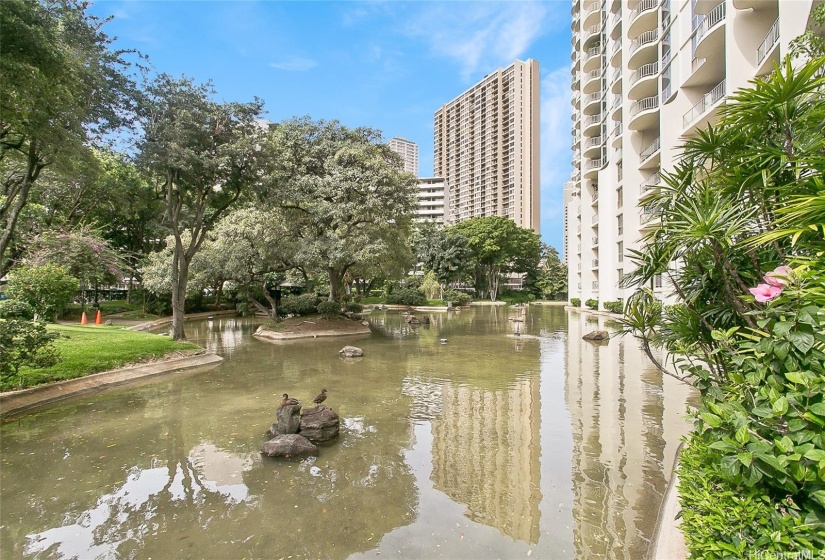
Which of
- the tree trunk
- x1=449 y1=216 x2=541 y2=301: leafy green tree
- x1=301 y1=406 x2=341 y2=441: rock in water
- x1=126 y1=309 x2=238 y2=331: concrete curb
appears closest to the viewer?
x1=301 y1=406 x2=341 y2=441: rock in water

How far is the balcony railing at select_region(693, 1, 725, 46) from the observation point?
16.0m

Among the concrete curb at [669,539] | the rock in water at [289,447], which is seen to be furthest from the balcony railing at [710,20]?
the rock in water at [289,447]

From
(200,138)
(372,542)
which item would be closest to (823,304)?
(372,542)

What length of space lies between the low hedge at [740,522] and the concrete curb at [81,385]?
9666 mm

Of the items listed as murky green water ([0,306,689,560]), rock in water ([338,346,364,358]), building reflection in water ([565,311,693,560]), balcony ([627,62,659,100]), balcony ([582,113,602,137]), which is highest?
balcony ([582,113,602,137])

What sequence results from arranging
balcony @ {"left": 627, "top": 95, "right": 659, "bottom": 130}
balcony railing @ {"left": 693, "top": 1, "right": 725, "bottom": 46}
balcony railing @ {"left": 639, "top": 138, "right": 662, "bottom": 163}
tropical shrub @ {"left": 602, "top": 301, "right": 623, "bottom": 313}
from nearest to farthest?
balcony railing @ {"left": 693, "top": 1, "right": 725, "bottom": 46}, balcony railing @ {"left": 639, "top": 138, "right": 662, "bottom": 163}, balcony @ {"left": 627, "top": 95, "right": 659, "bottom": 130}, tropical shrub @ {"left": 602, "top": 301, "right": 623, "bottom": 313}

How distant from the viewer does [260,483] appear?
15.0 feet

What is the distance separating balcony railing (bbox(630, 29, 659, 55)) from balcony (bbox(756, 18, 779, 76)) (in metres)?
10.6

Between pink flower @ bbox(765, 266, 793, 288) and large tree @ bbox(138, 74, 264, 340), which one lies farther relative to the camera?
large tree @ bbox(138, 74, 264, 340)

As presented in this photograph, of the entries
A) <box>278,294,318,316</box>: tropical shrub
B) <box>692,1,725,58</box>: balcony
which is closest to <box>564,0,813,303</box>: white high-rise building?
<box>692,1,725,58</box>: balcony

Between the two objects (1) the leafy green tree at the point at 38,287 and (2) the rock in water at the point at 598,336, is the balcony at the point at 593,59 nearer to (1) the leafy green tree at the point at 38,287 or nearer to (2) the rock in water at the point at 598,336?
(2) the rock in water at the point at 598,336

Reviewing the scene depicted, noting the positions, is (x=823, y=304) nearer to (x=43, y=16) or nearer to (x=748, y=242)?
(x=748, y=242)

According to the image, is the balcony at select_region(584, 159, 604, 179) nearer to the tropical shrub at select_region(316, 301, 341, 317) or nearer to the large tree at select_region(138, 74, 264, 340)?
the tropical shrub at select_region(316, 301, 341, 317)

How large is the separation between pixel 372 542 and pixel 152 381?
27.7 ft
